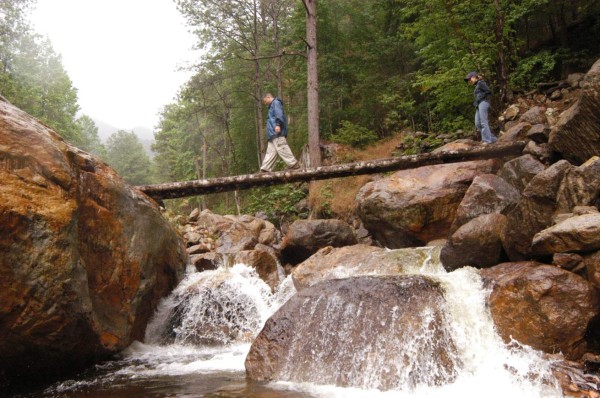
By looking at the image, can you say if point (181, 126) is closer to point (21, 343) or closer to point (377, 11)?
point (377, 11)

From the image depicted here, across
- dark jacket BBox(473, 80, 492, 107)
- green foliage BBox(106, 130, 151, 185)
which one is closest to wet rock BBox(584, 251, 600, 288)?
dark jacket BBox(473, 80, 492, 107)

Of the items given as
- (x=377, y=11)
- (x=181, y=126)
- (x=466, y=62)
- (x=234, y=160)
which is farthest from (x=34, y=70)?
(x=466, y=62)

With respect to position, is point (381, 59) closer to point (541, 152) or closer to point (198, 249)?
point (541, 152)

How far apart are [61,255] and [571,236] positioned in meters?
6.90

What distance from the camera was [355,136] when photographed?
17688 mm

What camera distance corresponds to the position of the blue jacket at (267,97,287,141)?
35.5ft

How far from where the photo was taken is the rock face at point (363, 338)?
5215mm

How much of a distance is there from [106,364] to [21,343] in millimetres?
1685

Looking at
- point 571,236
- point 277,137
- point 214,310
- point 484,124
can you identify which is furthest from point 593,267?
point 277,137

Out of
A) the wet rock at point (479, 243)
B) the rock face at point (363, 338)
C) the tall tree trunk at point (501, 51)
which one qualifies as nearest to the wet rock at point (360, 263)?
the wet rock at point (479, 243)

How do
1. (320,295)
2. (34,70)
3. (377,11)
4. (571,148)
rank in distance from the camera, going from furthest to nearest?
1. (34,70)
2. (377,11)
3. (571,148)
4. (320,295)

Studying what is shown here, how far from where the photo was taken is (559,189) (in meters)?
6.43

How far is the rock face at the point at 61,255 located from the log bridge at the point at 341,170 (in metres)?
2.35

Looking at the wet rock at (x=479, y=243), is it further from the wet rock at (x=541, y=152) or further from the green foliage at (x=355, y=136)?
the green foliage at (x=355, y=136)
